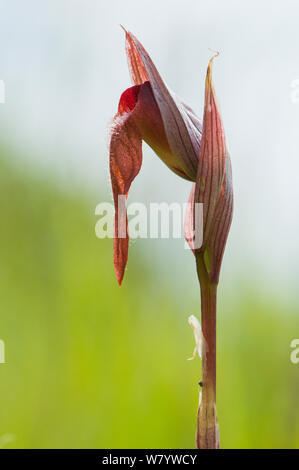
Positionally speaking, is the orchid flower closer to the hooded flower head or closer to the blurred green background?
the hooded flower head

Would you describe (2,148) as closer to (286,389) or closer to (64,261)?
(64,261)

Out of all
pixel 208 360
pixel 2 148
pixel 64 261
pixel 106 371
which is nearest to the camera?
pixel 208 360

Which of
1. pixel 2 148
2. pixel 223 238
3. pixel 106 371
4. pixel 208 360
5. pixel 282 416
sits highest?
pixel 2 148

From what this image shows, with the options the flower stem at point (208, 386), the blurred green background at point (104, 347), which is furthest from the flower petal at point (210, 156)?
the blurred green background at point (104, 347)

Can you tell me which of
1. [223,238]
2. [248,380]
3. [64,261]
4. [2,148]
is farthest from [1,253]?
[223,238]

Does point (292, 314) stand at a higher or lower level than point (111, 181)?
lower

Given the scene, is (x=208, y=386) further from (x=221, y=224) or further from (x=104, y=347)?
(x=104, y=347)
